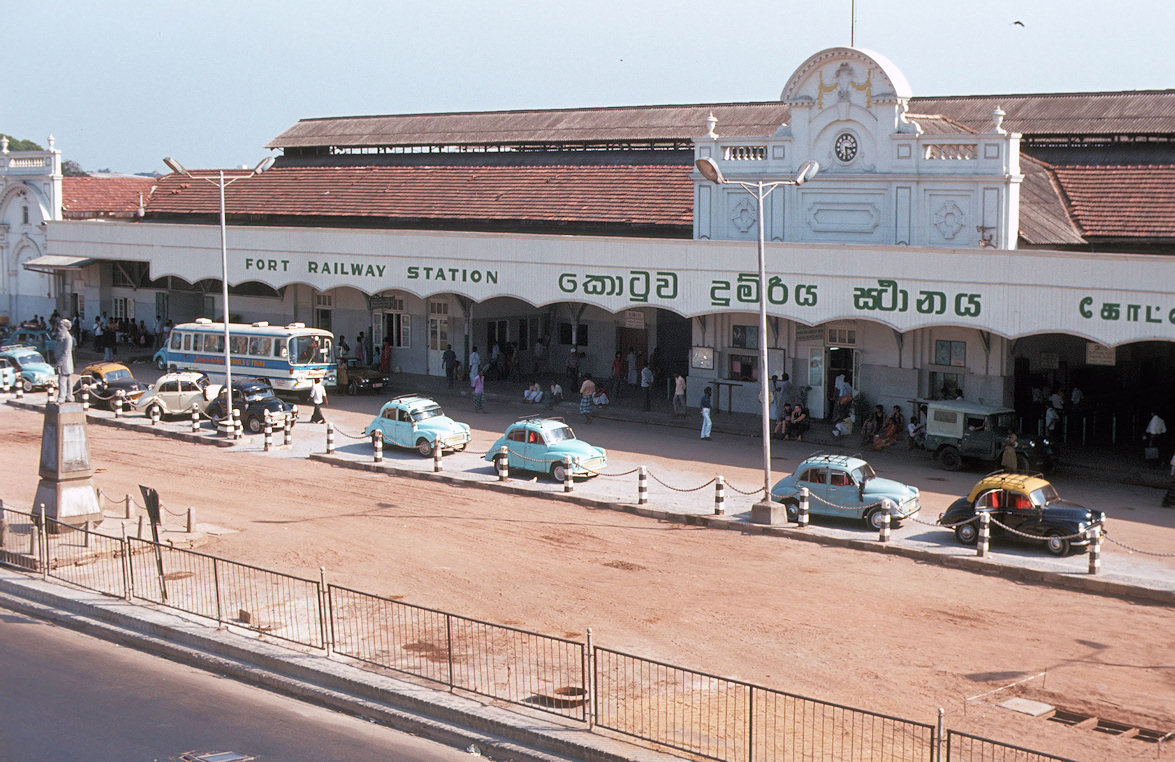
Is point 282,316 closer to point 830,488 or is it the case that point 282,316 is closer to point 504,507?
point 504,507

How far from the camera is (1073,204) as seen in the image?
38.8 meters

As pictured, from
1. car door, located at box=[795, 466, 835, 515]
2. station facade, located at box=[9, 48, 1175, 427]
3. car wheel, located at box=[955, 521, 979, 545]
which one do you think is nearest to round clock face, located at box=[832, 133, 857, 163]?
station facade, located at box=[9, 48, 1175, 427]

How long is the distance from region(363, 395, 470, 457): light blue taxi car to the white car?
29.0 ft

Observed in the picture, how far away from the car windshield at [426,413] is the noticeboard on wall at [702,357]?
986 centimetres

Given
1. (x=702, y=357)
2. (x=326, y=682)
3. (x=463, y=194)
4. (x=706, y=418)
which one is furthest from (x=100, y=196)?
(x=326, y=682)

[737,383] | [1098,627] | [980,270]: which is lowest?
[1098,627]

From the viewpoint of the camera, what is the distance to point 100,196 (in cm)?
6725

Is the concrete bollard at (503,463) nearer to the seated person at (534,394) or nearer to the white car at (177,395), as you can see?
the seated person at (534,394)

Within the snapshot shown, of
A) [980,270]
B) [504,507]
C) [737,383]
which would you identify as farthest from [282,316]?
[980,270]

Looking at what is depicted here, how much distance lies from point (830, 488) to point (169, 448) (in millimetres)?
20705

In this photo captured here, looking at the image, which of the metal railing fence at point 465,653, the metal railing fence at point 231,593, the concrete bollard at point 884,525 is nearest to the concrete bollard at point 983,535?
the concrete bollard at point 884,525

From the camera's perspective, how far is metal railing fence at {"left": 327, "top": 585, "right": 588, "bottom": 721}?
55.5 feet

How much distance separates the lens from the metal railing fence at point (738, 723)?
14.8m

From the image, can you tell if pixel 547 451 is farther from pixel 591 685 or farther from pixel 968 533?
pixel 591 685
